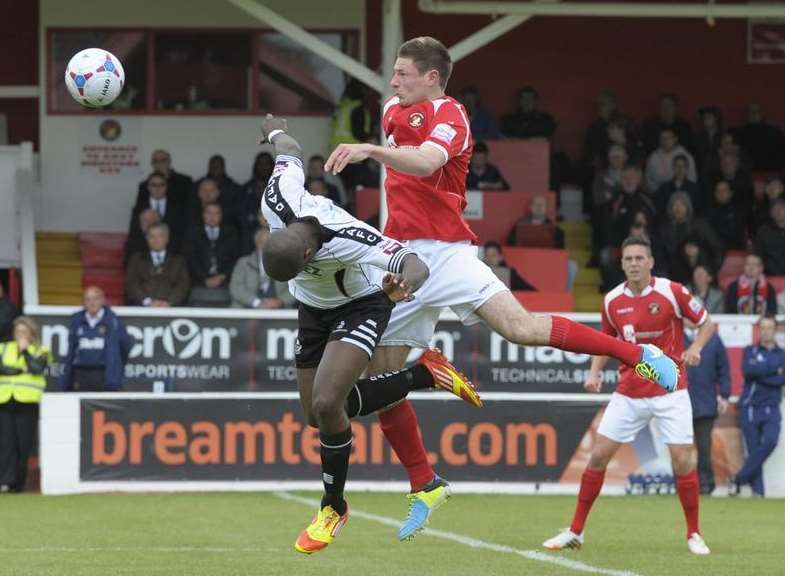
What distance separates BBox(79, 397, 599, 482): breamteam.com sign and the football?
710 centimetres

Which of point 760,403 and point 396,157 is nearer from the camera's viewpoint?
point 396,157

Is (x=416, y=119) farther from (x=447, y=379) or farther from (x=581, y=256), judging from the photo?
(x=581, y=256)

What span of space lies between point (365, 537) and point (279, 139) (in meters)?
4.34

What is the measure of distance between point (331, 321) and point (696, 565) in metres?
3.33

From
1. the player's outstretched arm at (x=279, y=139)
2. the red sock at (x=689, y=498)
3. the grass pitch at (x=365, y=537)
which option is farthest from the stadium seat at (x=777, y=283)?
the player's outstretched arm at (x=279, y=139)

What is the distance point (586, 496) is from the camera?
1183 cm

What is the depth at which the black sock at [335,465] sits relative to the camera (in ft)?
29.6

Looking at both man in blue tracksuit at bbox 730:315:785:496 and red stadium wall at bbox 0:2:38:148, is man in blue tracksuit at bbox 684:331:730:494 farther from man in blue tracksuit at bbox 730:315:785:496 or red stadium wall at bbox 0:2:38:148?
red stadium wall at bbox 0:2:38:148

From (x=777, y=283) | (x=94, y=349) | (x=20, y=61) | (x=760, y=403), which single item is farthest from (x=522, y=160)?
(x=20, y=61)

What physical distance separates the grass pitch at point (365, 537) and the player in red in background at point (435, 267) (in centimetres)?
119

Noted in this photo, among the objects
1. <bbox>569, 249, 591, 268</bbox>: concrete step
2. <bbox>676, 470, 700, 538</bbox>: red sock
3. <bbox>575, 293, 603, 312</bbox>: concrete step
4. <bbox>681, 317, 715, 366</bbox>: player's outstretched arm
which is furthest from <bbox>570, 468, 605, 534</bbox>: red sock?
<bbox>569, 249, 591, 268</bbox>: concrete step

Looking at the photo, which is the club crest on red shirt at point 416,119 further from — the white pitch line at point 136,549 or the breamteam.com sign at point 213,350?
the breamteam.com sign at point 213,350

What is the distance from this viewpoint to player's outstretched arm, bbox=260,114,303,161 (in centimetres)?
895

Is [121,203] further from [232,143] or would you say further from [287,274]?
[287,274]
